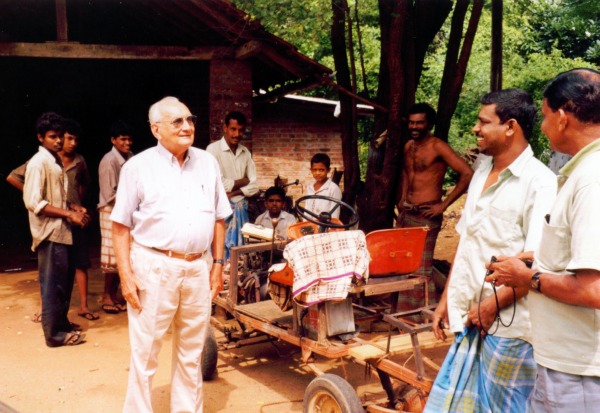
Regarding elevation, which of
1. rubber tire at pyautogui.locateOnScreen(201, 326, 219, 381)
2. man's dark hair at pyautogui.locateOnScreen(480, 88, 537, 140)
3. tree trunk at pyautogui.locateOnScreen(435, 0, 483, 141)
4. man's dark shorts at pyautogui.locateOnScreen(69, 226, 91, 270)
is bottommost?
rubber tire at pyautogui.locateOnScreen(201, 326, 219, 381)

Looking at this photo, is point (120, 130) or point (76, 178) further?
point (120, 130)

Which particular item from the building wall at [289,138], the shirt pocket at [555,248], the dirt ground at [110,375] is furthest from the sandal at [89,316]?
the building wall at [289,138]

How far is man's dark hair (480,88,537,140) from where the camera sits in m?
3.23

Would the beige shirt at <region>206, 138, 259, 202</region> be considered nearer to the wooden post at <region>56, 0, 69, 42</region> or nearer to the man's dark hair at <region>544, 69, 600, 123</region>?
the wooden post at <region>56, 0, 69, 42</region>

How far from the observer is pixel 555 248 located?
8.18ft

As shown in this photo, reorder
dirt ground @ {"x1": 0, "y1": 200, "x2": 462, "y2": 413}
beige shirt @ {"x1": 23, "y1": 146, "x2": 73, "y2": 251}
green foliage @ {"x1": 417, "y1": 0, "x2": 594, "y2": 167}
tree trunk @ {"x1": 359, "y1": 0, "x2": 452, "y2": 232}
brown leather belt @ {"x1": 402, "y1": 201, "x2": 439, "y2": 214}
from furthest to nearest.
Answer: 1. green foliage @ {"x1": 417, "y1": 0, "x2": 594, "y2": 167}
2. tree trunk @ {"x1": 359, "y1": 0, "x2": 452, "y2": 232}
3. brown leather belt @ {"x1": 402, "y1": 201, "x2": 439, "y2": 214}
4. beige shirt @ {"x1": 23, "y1": 146, "x2": 73, "y2": 251}
5. dirt ground @ {"x1": 0, "y1": 200, "x2": 462, "y2": 413}

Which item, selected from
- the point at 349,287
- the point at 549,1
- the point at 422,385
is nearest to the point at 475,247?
the point at 422,385

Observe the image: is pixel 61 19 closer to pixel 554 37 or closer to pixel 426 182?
pixel 426 182

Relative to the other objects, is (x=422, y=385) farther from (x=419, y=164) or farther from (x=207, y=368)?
(x=419, y=164)

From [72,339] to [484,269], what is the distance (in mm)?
4708

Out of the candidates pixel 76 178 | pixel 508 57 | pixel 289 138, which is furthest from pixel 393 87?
pixel 508 57

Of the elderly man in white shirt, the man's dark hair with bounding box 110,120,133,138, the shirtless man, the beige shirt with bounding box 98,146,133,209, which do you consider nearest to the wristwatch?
the elderly man in white shirt

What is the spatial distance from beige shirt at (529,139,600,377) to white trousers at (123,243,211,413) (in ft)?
8.02

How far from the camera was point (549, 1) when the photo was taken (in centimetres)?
2055
